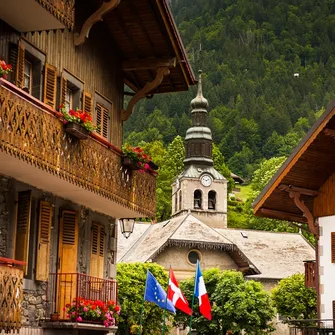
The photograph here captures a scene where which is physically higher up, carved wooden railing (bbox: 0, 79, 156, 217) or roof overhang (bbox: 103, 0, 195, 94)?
roof overhang (bbox: 103, 0, 195, 94)

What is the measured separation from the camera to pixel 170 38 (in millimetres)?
20047

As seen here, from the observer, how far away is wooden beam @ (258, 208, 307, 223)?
73.8ft

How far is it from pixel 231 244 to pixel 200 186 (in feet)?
106

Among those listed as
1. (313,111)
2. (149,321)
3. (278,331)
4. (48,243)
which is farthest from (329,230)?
(313,111)

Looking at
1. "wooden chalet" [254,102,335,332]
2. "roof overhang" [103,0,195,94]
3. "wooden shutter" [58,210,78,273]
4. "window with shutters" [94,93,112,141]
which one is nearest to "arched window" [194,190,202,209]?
"wooden chalet" [254,102,335,332]

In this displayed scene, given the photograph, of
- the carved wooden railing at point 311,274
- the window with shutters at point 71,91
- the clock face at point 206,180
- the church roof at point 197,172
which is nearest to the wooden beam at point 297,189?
the carved wooden railing at point 311,274

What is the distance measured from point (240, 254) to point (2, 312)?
152 ft

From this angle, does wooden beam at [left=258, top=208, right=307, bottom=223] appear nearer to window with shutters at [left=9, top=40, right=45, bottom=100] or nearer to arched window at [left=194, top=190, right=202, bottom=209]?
window with shutters at [left=9, top=40, right=45, bottom=100]

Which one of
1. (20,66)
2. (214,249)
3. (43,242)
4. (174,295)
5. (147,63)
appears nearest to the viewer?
(20,66)

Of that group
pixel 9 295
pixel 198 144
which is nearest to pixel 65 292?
pixel 9 295

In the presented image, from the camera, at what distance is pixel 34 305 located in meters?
17.0

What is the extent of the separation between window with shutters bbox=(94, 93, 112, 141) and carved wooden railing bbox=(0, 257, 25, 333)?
6416 millimetres

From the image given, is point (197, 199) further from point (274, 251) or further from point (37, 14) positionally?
point (37, 14)

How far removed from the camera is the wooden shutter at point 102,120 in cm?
2031
